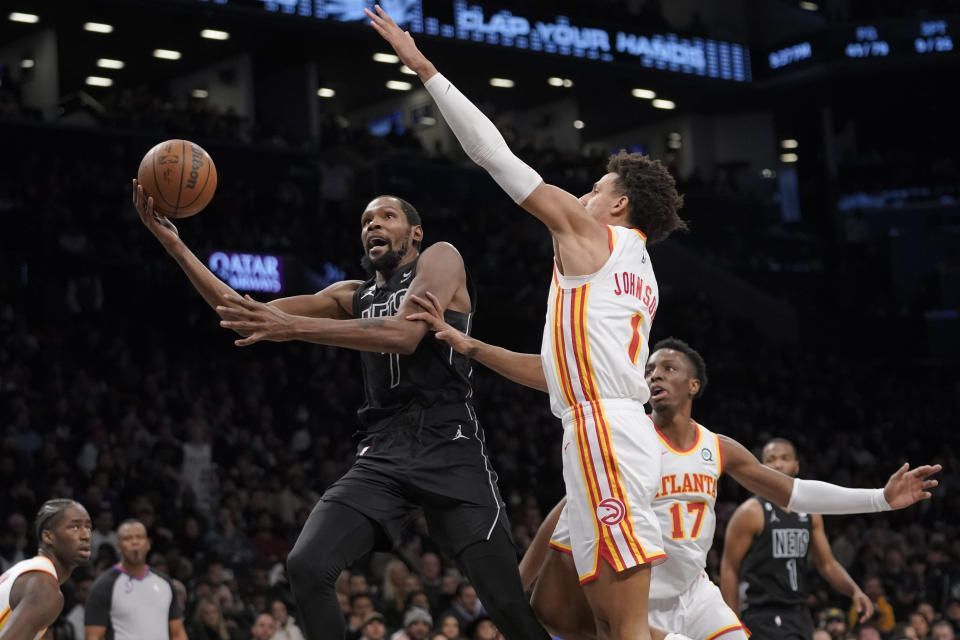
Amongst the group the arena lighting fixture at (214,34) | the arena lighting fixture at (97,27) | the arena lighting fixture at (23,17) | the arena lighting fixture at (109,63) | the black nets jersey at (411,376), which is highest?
the arena lighting fixture at (23,17)

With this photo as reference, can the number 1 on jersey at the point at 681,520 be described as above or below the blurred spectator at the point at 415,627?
above

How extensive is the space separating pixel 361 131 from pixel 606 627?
22195 mm

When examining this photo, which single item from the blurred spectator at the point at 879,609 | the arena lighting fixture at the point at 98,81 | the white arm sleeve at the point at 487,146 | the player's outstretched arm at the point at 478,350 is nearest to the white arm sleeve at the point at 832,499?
the player's outstretched arm at the point at 478,350

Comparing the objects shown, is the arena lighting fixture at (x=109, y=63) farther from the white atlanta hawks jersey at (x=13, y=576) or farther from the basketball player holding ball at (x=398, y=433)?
the basketball player holding ball at (x=398, y=433)

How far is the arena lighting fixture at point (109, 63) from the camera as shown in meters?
26.7

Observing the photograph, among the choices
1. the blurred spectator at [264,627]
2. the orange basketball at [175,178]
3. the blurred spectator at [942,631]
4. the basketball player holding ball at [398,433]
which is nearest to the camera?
the basketball player holding ball at [398,433]

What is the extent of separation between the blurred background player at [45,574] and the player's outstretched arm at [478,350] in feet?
7.28

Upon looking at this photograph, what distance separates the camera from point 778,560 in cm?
884

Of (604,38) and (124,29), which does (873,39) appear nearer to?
(604,38)

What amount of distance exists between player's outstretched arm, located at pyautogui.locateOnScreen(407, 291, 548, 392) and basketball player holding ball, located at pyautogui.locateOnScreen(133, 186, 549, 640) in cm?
5

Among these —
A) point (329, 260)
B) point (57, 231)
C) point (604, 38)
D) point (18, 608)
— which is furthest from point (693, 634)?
point (604, 38)

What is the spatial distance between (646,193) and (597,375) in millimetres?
814

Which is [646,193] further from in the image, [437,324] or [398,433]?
[398,433]

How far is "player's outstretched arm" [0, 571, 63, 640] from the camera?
5.66 m
